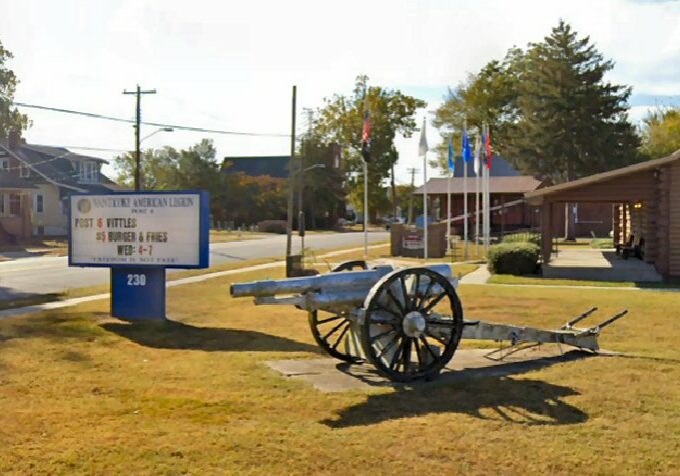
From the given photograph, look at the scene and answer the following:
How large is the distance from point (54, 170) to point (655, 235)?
5008cm

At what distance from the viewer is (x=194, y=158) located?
249 ft

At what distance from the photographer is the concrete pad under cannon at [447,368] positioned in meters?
8.62

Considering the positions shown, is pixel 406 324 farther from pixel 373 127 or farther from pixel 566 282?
pixel 373 127

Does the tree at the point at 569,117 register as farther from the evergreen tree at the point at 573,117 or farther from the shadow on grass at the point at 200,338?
the shadow on grass at the point at 200,338

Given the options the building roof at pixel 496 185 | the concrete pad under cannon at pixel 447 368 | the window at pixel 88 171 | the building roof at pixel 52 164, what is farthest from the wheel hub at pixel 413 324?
the window at pixel 88 171

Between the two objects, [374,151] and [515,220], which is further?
[374,151]

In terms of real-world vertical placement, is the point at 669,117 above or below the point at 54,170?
above

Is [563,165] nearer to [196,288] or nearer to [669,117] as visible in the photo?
[669,117]

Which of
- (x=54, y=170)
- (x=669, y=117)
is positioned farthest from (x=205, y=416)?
(x=669, y=117)

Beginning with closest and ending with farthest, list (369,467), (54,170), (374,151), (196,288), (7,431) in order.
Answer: (369,467), (7,431), (196,288), (54,170), (374,151)

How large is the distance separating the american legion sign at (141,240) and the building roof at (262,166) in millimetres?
82218

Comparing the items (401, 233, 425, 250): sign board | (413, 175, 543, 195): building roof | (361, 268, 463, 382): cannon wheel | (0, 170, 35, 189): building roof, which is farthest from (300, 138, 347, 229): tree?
(361, 268, 463, 382): cannon wheel

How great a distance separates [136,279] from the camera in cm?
1436

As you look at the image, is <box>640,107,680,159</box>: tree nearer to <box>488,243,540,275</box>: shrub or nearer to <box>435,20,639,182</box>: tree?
<box>435,20,639,182</box>: tree
